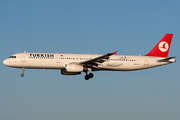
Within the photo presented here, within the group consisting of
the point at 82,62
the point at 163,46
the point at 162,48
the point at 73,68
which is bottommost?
the point at 73,68

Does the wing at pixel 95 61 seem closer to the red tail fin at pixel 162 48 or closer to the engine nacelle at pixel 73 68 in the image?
the engine nacelle at pixel 73 68

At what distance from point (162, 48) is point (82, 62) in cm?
1803

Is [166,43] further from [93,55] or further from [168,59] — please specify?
[93,55]

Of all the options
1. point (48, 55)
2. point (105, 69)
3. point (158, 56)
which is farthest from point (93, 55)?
point (158, 56)

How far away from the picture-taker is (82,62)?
205ft

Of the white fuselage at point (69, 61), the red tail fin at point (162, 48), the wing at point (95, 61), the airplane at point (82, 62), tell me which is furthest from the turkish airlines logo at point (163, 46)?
the wing at point (95, 61)

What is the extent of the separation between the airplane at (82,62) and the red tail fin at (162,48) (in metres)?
1.51

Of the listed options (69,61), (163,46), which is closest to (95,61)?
(69,61)

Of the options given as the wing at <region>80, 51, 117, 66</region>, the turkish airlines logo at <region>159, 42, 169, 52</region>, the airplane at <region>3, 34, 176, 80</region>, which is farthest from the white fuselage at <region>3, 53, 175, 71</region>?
the turkish airlines logo at <region>159, 42, 169, 52</region>

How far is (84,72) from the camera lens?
65750 mm

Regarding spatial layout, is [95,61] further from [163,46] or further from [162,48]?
[163,46]

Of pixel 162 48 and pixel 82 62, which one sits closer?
pixel 82 62

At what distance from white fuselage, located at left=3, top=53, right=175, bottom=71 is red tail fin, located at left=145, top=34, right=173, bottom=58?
9.14 feet

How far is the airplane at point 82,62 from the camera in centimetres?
6239
